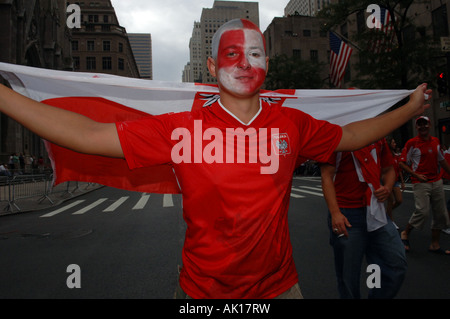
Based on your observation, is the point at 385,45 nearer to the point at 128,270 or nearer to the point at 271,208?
the point at 128,270

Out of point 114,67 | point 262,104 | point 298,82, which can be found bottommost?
point 262,104

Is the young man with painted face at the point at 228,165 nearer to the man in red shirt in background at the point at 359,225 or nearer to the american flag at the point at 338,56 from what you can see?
the man in red shirt in background at the point at 359,225

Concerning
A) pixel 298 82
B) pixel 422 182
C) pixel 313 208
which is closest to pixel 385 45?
pixel 313 208

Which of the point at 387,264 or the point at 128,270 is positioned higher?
the point at 387,264

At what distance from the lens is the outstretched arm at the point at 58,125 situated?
4.55ft

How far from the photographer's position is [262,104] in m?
1.87

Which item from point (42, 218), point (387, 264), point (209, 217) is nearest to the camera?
point (209, 217)

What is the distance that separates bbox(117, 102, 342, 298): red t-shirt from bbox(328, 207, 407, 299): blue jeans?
1.58m

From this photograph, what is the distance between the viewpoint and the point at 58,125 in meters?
1.43

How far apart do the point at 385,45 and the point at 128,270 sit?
19797 mm

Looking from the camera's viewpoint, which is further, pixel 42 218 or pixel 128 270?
pixel 42 218

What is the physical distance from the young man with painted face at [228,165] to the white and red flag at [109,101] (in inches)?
27.6

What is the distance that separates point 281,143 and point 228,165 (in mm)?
343
